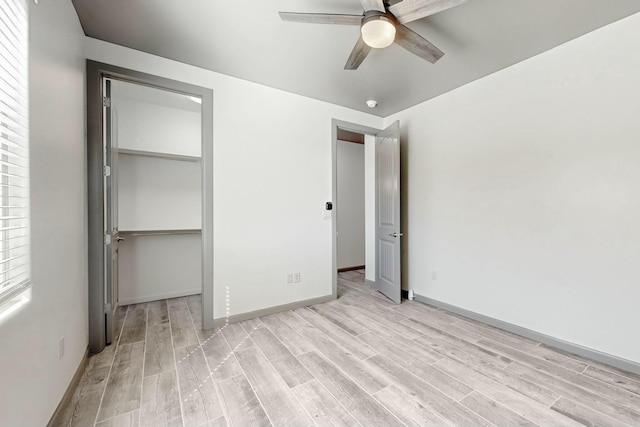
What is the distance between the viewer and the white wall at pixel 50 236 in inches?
47.7

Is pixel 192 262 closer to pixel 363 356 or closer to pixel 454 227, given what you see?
pixel 363 356

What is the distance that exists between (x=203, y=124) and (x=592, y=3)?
11.3 feet

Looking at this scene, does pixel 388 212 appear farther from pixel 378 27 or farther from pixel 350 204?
pixel 378 27

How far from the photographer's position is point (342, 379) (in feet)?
6.40

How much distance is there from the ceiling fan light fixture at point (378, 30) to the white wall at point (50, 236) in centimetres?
185

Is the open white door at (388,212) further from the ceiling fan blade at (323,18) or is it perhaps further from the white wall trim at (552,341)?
the ceiling fan blade at (323,18)

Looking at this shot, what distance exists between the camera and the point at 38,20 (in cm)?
139

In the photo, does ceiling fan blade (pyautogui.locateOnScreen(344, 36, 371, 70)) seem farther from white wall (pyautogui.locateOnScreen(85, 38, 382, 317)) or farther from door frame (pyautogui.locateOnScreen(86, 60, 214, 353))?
door frame (pyautogui.locateOnScreen(86, 60, 214, 353))

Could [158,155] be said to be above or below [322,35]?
below

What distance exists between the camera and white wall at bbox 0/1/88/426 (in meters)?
1.21

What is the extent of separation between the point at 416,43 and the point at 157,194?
3633 mm

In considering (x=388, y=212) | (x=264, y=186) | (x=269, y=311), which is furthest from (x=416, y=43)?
(x=269, y=311)

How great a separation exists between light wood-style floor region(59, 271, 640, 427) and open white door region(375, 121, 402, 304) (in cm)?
92

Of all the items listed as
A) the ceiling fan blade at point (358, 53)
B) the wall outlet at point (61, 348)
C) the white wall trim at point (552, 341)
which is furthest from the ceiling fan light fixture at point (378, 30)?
the white wall trim at point (552, 341)
